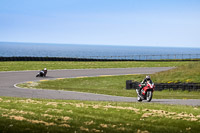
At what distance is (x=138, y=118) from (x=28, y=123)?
367cm

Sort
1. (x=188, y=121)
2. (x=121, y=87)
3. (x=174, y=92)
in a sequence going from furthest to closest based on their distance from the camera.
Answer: (x=121, y=87) < (x=174, y=92) < (x=188, y=121)

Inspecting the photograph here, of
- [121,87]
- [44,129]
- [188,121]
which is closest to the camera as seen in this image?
[44,129]

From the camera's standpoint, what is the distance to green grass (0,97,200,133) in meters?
9.51

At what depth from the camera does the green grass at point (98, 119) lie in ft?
31.2

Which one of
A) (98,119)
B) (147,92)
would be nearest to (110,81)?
(147,92)

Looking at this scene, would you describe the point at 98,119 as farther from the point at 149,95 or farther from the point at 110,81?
the point at 110,81

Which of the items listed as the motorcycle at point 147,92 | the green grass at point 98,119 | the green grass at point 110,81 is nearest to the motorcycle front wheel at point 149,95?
the motorcycle at point 147,92

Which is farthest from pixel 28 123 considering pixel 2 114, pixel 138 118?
pixel 138 118

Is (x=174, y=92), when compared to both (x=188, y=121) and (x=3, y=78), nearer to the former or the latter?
(x=188, y=121)

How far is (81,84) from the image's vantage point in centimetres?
3025

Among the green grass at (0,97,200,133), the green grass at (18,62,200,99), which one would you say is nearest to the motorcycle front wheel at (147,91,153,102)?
the green grass at (0,97,200,133)

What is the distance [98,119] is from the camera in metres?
11.0

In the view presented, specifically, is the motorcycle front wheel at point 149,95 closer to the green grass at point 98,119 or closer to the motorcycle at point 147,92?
the motorcycle at point 147,92

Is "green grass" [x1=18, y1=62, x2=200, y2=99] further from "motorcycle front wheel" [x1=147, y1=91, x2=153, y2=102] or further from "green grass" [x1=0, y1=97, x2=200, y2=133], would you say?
"green grass" [x1=0, y1=97, x2=200, y2=133]
